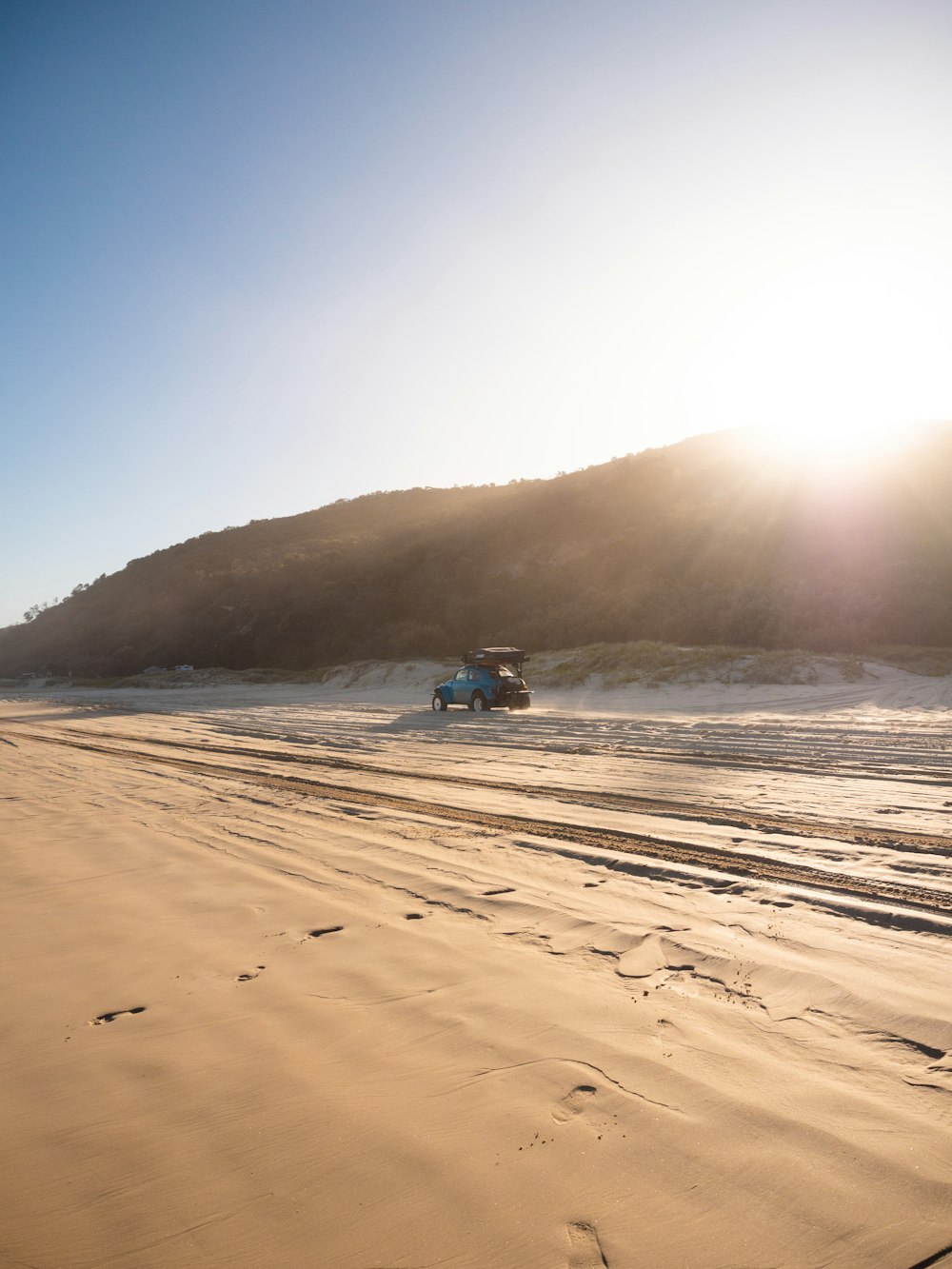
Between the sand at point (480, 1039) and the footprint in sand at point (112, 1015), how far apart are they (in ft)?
0.04

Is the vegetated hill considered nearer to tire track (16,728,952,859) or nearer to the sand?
tire track (16,728,952,859)

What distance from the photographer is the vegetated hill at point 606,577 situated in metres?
37.3

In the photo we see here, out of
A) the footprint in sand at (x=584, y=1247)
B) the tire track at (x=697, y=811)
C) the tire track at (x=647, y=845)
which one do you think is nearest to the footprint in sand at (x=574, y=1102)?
the footprint in sand at (x=584, y=1247)

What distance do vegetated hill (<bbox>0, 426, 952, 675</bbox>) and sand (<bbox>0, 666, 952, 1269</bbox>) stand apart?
96.8 feet

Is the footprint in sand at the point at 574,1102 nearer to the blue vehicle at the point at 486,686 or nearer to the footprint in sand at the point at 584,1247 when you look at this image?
the footprint in sand at the point at 584,1247

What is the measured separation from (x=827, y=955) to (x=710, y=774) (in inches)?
285

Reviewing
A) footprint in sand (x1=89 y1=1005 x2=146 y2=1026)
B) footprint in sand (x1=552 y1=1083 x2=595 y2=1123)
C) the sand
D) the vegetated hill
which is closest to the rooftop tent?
the vegetated hill

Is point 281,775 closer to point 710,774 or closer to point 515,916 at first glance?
point 710,774

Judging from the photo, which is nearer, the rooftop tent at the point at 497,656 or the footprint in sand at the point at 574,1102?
the footprint in sand at the point at 574,1102

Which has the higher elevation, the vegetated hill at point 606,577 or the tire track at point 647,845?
the vegetated hill at point 606,577

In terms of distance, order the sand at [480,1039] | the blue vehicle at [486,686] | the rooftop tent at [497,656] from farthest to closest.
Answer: the rooftop tent at [497,656], the blue vehicle at [486,686], the sand at [480,1039]

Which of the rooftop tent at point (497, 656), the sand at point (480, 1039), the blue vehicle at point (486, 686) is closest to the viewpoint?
the sand at point (480, 1039)

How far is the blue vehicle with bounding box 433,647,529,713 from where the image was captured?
2391 cm

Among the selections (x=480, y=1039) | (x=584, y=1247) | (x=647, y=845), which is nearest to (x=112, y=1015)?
(x=480, y=1039)
